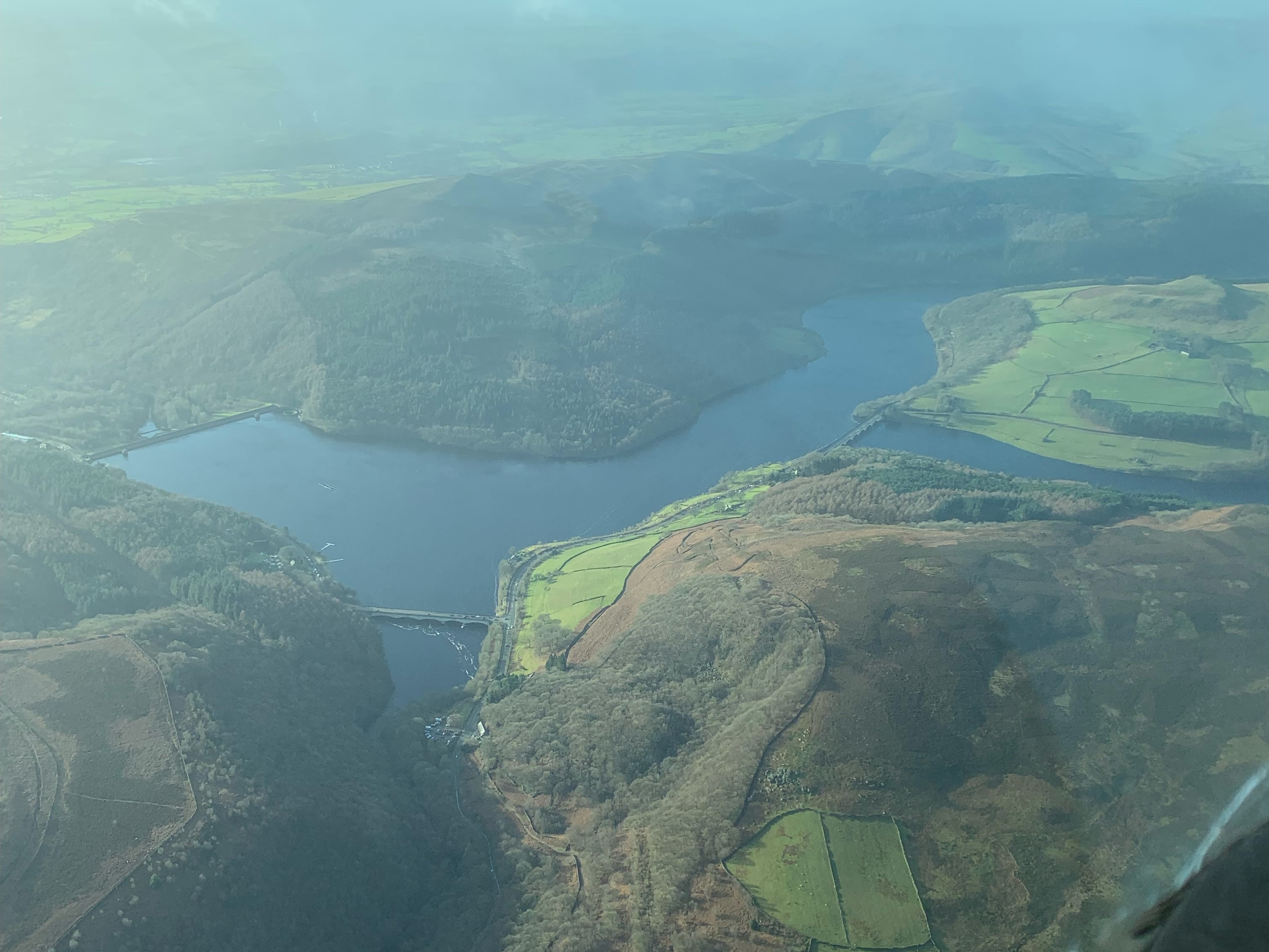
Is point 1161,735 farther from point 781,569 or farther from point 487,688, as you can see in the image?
point 487,688

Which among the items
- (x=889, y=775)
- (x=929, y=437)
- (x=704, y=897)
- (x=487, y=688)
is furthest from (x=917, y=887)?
(x=929, y=437)

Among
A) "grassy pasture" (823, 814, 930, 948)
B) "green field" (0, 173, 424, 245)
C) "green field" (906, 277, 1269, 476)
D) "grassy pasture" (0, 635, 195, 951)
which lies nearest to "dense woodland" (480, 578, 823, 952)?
"grassy pasture" (823, 814, 930, 948)

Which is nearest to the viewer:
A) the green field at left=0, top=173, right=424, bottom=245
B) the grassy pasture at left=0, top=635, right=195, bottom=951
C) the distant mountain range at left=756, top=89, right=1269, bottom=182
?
the grassy pasture at left=0, top=635, right=195, bottom=951

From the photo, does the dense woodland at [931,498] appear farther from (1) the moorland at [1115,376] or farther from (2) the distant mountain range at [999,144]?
(2) the distant mountain range at [999,144]

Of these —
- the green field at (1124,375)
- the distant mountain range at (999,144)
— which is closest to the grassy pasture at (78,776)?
the green field at (1124,375)

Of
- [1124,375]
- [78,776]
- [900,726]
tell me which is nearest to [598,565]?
[900,726]

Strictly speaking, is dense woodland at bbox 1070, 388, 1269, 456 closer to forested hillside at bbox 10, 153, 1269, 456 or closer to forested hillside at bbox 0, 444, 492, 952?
forested hillside at bbox 10, 153, 1269, 456
